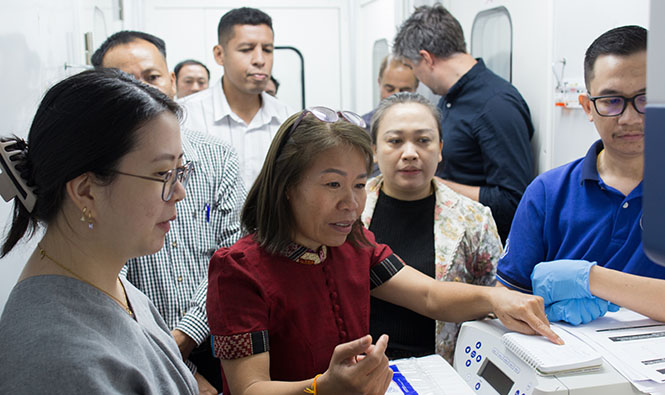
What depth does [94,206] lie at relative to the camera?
0.91 metres

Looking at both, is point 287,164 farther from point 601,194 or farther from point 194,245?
A: point 601,194

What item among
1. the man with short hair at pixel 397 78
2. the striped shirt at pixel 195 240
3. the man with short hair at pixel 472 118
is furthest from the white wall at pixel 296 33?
the striped shirt at pixel 195 240

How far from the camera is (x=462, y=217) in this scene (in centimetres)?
178

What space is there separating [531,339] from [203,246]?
106 centimetres

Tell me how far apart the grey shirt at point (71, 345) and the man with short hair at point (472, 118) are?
5.89ft

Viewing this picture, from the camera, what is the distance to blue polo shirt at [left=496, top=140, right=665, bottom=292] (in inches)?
54.8

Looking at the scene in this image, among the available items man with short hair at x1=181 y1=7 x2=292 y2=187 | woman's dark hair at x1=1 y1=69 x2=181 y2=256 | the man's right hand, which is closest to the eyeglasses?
woman's dark hair at x1=1 y1=69 x2=181 y2=256

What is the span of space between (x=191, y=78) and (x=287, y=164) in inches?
128

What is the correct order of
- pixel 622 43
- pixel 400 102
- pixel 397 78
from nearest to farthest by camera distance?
pixel 622 43 < pixel 400 102 < pixel 397 78

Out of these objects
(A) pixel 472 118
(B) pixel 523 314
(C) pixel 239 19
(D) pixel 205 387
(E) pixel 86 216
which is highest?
(C) pixel 239 19

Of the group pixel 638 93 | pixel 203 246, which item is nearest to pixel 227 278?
pixel 203 246

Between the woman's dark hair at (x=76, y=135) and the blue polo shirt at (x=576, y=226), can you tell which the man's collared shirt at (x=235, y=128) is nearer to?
the blue polo shirt at (x=576, y=226)

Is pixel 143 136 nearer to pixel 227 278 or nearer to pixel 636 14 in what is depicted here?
pixel 227 278

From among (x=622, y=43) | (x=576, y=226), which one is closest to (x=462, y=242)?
(x=576, y=226)
